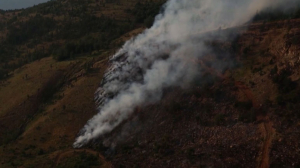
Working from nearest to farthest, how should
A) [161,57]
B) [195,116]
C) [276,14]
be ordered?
[195,116], [276,14], [161,57]

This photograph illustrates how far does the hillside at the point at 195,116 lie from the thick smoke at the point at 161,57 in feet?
5.53

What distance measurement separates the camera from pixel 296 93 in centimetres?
3722

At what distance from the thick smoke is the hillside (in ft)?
5.53

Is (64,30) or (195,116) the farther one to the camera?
(64,30)

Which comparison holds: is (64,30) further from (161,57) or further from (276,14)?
(276,14)

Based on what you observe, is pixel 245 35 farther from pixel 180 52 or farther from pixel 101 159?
pixel 101 159

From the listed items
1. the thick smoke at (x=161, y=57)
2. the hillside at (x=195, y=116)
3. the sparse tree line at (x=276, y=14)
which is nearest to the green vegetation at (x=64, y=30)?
the hillside at (x=195, y=116)

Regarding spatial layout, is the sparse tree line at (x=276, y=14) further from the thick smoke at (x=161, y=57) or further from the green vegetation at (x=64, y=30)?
the green vegetation at (x=64, y=30)

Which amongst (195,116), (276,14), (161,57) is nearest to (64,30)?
(161,57)

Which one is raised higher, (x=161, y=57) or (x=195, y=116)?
(x=161, y=57)

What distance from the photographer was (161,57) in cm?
5356

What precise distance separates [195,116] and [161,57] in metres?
15.2

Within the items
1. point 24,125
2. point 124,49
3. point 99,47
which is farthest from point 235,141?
point 99,47

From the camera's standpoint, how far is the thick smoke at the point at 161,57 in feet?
158
